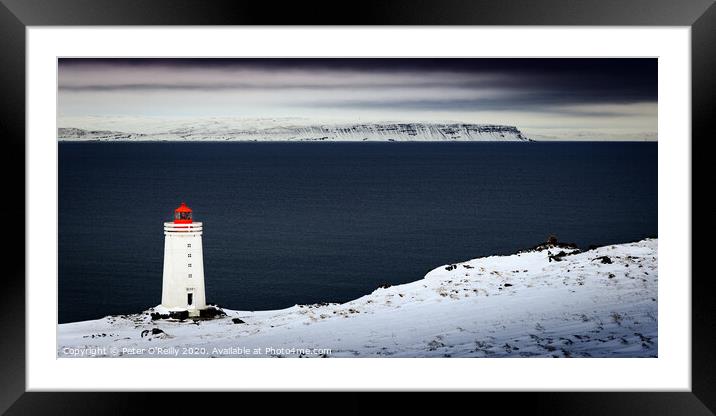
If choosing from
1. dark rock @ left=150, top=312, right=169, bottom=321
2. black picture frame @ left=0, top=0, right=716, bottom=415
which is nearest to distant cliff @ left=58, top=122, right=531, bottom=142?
Answer: dark rock @ left=150, top=312, right=169, bottom=321

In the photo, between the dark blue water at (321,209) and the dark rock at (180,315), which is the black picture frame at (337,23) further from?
the dark blue water at (321,209)

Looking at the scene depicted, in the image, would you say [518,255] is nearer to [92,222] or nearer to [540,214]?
[540,214]

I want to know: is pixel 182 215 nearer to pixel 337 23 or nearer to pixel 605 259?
pixel 337 23

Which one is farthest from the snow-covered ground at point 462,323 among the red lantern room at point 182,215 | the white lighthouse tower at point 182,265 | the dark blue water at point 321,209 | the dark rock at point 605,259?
the red lantern room at point 182,215

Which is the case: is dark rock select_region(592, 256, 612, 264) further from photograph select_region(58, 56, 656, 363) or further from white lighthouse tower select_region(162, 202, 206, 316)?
white lighthouse tower select_region(162, 202, 206, 316)

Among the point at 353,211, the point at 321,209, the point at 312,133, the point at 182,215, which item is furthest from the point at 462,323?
the point at 182,215

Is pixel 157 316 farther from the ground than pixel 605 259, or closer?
closer

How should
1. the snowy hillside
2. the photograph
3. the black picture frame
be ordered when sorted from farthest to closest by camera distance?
the snowy hillside
the photograph
the black picture frame
